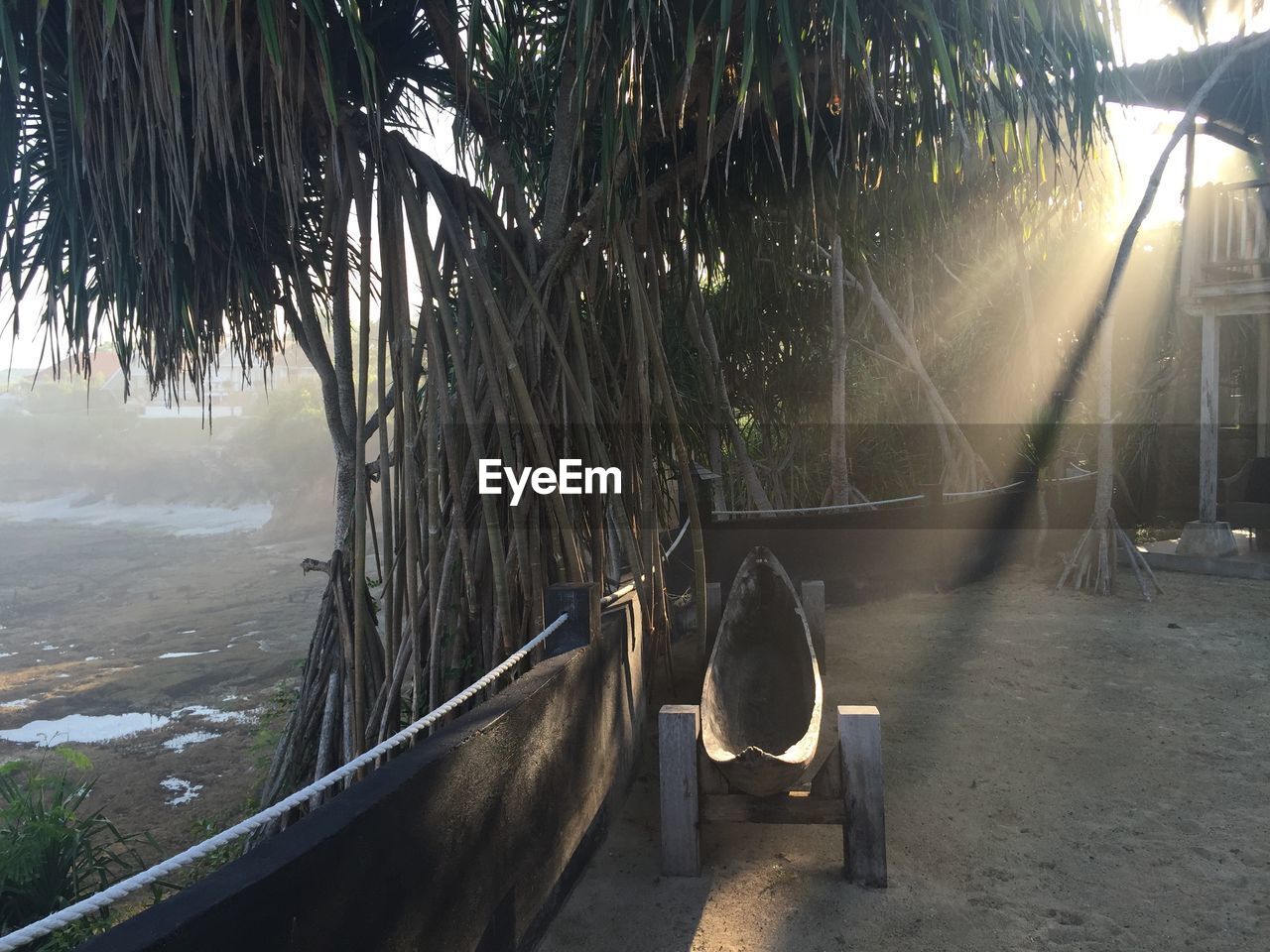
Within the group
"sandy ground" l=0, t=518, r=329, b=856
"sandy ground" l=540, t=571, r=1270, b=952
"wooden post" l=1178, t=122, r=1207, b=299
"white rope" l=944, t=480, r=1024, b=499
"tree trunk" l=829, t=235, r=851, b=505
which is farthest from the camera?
"wooden post" l=1178, t=122, r=1207, b=299

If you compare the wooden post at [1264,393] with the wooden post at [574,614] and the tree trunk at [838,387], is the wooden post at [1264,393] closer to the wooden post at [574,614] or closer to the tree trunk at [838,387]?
the tree trunk at [838,387]

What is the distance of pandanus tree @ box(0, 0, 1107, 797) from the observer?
265 cm

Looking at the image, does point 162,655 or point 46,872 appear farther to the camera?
point 162,655

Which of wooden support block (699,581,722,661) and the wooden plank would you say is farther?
wooden support block (699,581,722,661)

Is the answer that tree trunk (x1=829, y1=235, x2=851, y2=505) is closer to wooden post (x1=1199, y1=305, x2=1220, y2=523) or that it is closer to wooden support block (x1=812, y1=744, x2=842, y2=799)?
wooden post (x1=1199, y1=305, x2=1220, y2=523)

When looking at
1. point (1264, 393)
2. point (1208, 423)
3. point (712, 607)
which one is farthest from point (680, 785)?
point (1264, 393)

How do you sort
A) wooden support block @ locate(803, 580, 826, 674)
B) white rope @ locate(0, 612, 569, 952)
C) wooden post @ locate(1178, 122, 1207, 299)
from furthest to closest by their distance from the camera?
wooden post @ locate(1178, 122, 1207, 299) < wooden support block @ locate(803, 580, 826, 674) < white rope @ locate(0, 612, 569, 952)

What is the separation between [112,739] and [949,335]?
997cm

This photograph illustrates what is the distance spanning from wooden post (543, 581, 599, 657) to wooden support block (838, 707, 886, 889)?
2.74ft

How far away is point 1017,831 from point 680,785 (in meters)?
1.21

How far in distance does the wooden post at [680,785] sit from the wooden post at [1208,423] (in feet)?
22.5

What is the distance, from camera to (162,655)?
13.8 m

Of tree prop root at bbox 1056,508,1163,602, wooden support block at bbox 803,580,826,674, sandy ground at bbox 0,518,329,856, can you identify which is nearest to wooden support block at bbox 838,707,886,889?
wooden support block at bbox 803,580,826,674

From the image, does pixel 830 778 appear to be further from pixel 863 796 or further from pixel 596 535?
pixel 596 535
